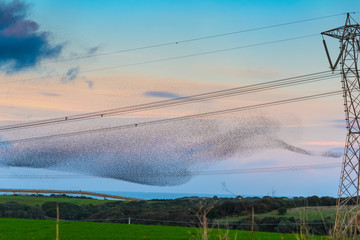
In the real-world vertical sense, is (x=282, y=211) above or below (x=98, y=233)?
above

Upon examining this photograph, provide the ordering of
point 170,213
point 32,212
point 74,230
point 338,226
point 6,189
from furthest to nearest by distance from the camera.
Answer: point 6,189, point 32,212, point 170,213, point 74,230, point 338,226

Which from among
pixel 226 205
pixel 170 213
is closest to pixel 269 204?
pixel 226 205

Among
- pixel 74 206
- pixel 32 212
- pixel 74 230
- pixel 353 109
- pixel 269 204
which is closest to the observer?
pixel 74 230

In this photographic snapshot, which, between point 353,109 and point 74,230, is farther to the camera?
point 353,109

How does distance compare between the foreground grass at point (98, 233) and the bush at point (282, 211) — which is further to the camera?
the bush at point (282, 211)

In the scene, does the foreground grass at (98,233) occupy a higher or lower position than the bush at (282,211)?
lower

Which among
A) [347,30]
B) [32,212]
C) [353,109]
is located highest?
[347,30]

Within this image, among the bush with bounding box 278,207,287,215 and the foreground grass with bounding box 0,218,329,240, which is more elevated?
the bush with bounding box 278,207,287,215

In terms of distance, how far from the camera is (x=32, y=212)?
52.0 m

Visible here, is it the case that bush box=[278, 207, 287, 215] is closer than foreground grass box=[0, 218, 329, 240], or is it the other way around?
foreground grass box=[0, 218, 329, 240]

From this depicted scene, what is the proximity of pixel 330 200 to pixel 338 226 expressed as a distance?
45328mm

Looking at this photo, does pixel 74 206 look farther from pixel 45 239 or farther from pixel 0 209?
pixel 45 239

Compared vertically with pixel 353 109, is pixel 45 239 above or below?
below

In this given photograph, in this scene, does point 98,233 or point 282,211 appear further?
point 282,211
